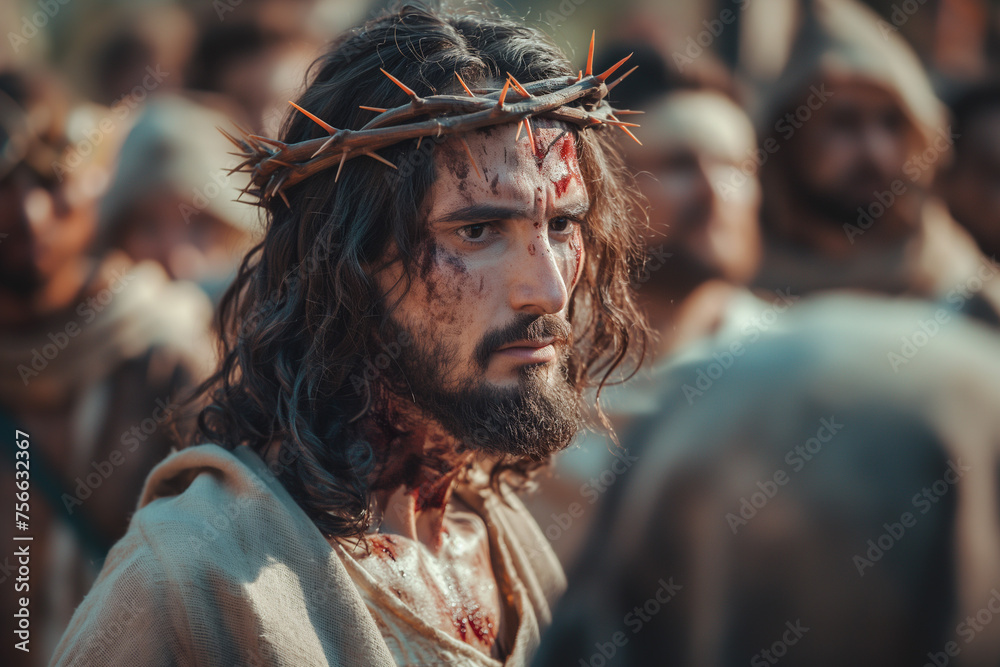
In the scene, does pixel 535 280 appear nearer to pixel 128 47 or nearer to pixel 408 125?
pixel 408 125

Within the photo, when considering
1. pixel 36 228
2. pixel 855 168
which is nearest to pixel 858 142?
pixel 855 168

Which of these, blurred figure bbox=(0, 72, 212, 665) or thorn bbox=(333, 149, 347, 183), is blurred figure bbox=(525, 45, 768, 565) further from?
thorn bbox=(333, 149, 347, 183)

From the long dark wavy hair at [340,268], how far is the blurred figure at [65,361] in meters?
2.36

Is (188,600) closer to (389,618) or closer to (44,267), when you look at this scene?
(389,618)

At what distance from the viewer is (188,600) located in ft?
5.40

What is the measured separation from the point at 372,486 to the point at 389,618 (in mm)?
319

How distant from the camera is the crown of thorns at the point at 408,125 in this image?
1.94 meters

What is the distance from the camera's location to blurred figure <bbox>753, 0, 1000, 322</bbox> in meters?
6.18

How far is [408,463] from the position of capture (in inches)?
83.6

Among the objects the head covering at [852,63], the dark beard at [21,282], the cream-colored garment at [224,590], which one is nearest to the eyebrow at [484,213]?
the cream-colored garment at [224,590]

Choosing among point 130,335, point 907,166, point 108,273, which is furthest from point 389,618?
point 907,166

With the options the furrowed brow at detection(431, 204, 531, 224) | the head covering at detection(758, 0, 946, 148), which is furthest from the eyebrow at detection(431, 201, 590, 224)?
the head covering at detection(758, 0, 946, 148)

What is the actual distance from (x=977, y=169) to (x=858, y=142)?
108 centimetres

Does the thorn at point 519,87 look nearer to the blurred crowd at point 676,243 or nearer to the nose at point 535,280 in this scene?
the nose at point 535,280
